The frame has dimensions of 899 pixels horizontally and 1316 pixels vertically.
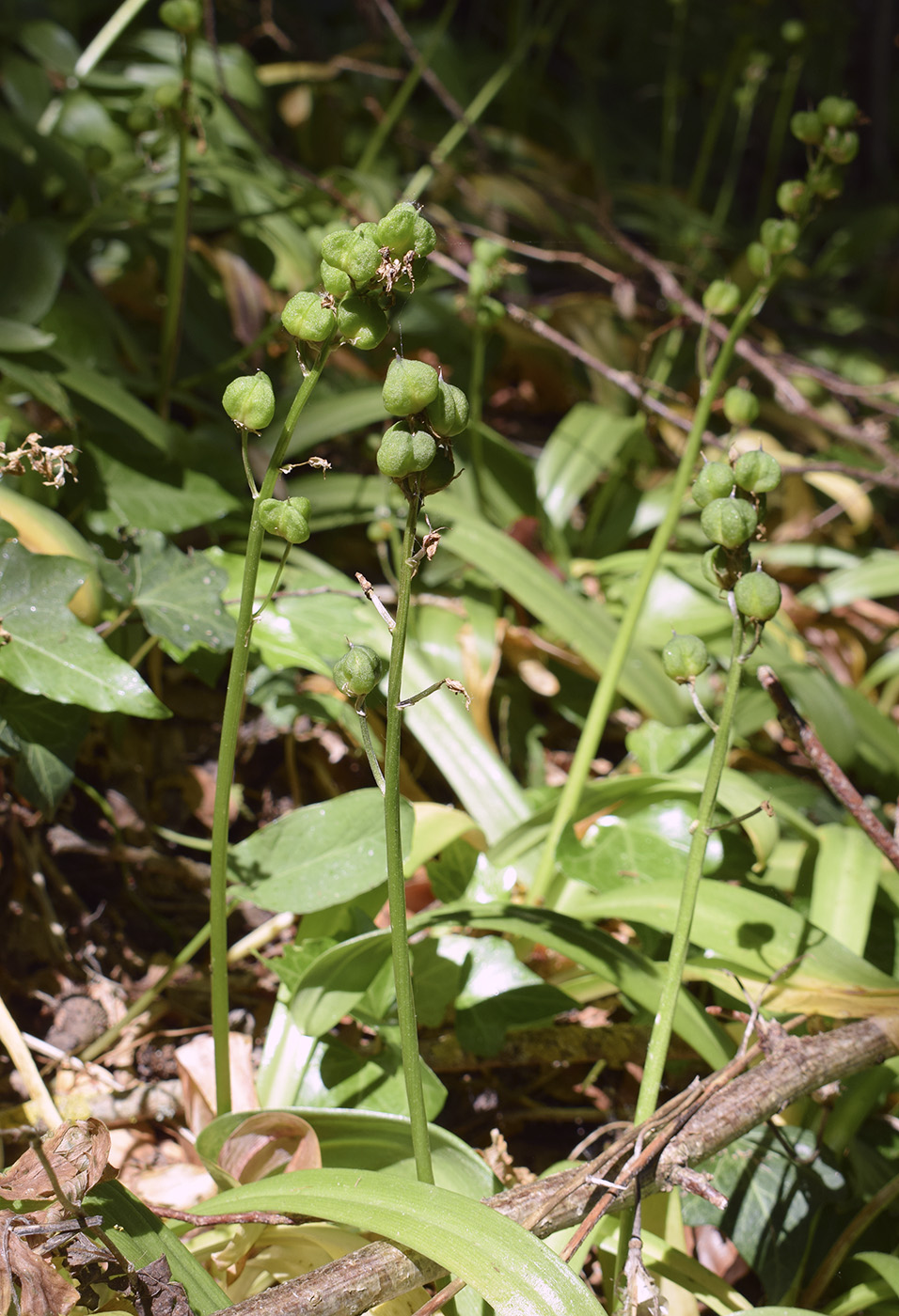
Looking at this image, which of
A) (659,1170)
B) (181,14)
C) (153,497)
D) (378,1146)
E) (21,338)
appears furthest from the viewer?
(153,497)

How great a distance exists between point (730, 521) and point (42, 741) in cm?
81

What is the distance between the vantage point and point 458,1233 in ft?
2.35

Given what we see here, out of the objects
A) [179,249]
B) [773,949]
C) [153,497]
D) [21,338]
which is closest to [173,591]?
[153,497]

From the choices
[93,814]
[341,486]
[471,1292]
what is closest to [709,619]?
[341,486]

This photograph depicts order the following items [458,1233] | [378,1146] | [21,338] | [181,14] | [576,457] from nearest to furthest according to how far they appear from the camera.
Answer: [458,1233], [378,1146], [181,14], [21,338], [576,457]

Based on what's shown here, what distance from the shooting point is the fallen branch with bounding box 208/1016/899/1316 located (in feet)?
2.28

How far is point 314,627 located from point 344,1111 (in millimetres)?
656

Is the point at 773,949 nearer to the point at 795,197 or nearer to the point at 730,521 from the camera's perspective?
the point at 730,521

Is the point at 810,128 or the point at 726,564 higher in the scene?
the point at 810,128

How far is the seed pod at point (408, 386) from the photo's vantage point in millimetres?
593

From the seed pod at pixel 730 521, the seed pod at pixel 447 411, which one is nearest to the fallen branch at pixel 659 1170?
the seed pod at pixel 730 521

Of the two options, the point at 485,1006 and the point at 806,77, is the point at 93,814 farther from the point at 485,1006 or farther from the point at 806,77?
the point at 806,77

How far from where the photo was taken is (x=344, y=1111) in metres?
0.98

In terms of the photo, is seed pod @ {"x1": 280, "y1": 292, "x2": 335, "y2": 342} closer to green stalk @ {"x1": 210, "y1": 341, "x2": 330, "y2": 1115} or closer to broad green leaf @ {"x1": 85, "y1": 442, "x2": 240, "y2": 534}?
green stalk @ {"x1": 210, "y1": 341, "x2": 330, "y2": 1115}
